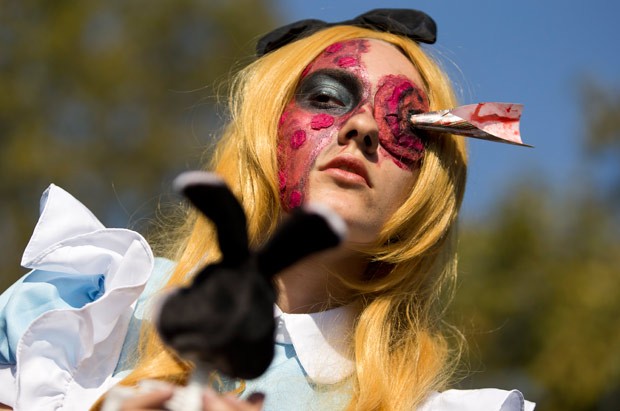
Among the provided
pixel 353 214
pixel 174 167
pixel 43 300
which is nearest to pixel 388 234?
pixel 353 214

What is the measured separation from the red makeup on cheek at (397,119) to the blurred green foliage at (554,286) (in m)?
5.86

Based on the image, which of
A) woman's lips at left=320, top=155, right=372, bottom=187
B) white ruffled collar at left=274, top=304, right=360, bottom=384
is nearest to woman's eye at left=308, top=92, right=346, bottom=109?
woman's lips at left=320, top=155, right=372, bottom=187

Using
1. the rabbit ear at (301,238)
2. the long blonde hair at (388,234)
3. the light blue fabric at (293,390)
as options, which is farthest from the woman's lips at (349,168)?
the rabbit ear at (301,238)

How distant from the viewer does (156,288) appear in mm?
1846

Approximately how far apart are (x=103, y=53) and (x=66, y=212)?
833 cm

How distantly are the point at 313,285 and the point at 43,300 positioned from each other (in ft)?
1.83

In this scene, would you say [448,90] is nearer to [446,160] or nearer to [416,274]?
[446,160]

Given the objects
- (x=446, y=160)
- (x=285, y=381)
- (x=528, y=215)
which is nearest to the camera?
(x=285, y=381)

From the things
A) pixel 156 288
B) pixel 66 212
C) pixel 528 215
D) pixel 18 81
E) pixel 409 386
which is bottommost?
pixel 528 215

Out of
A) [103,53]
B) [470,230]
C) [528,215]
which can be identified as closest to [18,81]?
[103,53]

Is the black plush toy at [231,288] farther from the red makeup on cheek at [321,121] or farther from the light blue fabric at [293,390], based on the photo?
the red makeup on cheek at [321,121]

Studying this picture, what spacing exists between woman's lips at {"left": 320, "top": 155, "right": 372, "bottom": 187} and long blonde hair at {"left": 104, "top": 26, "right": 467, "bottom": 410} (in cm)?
13

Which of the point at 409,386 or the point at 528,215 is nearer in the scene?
the point at 409,386

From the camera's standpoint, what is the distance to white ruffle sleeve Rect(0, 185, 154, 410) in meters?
1.62
